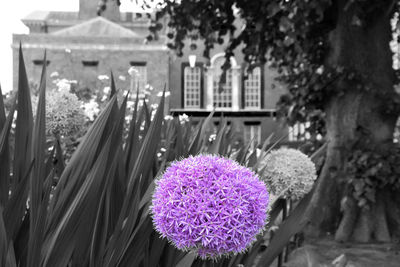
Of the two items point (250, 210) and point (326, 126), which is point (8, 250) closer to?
point (250, 210)

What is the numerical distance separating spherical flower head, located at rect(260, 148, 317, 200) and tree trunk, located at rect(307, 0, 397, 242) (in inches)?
166

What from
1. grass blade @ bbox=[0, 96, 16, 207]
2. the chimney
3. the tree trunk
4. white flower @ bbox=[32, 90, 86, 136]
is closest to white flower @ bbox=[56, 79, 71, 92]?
white flower @ bbox=[32, 90, 86, 136]

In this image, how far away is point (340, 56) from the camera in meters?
6.81

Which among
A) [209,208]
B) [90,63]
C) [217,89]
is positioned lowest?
[209,208]

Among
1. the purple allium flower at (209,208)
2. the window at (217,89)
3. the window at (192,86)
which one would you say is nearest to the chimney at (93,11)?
the window at (192,86)

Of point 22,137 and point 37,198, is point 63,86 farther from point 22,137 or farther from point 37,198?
point 37,198

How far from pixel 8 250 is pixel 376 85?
6.12 meters

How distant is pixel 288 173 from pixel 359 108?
462 centimetres

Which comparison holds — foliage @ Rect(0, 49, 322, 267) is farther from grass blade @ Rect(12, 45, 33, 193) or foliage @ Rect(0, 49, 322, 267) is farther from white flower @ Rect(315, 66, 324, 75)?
white flower @ Rect(315, 66, 324, 75)

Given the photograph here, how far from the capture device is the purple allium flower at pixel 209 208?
4.02 feet

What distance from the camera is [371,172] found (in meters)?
6.30

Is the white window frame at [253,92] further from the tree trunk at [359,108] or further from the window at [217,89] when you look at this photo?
the tree trunk at [359,108]

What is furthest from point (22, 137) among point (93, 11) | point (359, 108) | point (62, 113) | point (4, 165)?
point (93, 11)

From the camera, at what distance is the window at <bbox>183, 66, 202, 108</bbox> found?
25141 millimetres
